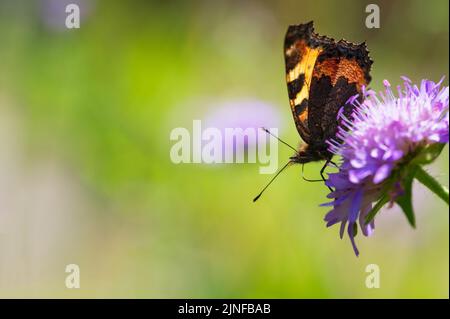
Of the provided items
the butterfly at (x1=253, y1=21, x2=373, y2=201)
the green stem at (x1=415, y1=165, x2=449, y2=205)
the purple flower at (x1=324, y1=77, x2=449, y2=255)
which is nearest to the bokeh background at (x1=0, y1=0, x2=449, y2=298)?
the butterfly at (x1=253, y1=21, x2=373, y2=201)

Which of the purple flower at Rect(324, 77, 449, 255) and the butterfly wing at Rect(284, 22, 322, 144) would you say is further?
the butterfly wing at Rect(284, 22, 322, 144)

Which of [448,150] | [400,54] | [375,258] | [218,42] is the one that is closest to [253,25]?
[218,42]

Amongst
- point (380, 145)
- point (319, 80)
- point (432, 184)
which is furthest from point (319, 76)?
point (432, 184)

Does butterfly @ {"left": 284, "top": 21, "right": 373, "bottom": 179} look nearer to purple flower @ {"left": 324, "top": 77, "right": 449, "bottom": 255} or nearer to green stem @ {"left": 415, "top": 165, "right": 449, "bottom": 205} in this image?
purple flower @ {"left": 324, "top": 77, "right": 449, "bottom": 255}

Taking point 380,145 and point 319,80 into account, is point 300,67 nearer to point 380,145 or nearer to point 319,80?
point 319,80
